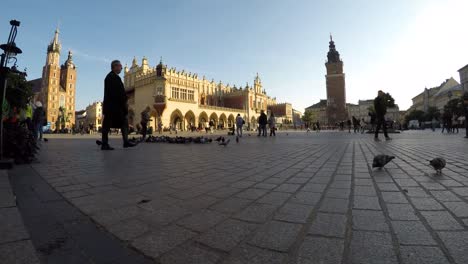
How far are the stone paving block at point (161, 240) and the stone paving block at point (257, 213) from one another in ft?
1.51

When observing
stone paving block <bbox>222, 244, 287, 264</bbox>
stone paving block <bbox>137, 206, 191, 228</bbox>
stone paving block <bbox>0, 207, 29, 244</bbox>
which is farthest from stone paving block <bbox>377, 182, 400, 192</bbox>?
stone paving block <bbox>0, 207, 29, 244</bbox>

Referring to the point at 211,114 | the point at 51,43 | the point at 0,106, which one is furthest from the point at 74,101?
the point at 0,106

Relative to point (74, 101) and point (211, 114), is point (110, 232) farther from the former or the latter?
point (74, 101)

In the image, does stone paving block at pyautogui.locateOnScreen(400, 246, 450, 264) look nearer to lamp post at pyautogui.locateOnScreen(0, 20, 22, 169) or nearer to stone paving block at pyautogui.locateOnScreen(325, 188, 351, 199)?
stone paving block at pyautogui.locateOnScreen(325, 188, 351, 199)

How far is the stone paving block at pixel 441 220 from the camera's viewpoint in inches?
62.8

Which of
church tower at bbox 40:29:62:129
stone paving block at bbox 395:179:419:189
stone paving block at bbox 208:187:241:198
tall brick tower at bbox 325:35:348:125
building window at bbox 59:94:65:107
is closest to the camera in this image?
stone paving block at bbox 208:187:241:198

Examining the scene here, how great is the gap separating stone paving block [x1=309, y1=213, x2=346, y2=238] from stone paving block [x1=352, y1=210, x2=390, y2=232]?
0.09m

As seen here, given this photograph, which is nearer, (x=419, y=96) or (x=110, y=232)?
(x=110, y=232)

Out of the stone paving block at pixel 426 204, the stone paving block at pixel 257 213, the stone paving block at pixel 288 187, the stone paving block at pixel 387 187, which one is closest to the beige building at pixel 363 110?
the stone paving block at pixel 387 187

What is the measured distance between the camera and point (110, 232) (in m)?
1.59

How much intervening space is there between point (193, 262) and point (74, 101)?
110 metres

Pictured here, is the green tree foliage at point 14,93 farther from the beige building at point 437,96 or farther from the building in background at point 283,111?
the beige building at point 437,96

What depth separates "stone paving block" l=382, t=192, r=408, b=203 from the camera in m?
A: 2.20

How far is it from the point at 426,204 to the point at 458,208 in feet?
0.66
